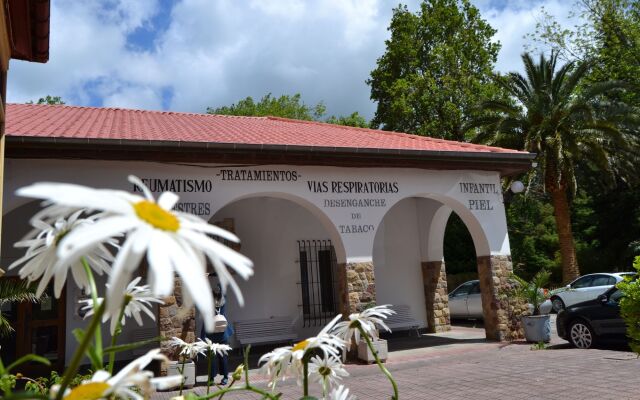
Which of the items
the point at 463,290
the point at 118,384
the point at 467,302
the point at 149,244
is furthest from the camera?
the point at 463,290

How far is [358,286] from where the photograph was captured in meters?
10.3

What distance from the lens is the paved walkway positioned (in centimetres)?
684

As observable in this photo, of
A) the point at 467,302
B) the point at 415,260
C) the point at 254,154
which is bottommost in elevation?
the point at 467,302

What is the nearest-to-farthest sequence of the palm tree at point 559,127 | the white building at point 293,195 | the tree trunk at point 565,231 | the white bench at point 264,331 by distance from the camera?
1. the white building at point 293,195
2. the white bench at point 264,331
3. the palm tree at point 559,127
4. the tree trunk at point 565,231

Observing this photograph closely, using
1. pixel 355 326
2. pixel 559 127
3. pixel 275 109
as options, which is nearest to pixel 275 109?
pixel 275 109

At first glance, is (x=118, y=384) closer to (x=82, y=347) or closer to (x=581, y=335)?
(x=82, y=347)

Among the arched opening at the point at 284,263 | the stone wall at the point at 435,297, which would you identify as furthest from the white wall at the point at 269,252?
the stone wall at the point at 435,297

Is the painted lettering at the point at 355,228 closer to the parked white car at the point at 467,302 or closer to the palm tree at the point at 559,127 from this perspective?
the parked white car at the point at 467,302

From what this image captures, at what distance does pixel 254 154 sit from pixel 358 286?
3.22m

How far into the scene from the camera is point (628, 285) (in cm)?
511

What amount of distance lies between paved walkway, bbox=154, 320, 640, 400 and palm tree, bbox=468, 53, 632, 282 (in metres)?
9.74

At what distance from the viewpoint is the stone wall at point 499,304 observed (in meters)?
11.4

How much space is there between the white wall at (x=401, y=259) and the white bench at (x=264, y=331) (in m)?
2.71

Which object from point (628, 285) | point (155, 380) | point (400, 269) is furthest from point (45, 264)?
point (400, 269)
